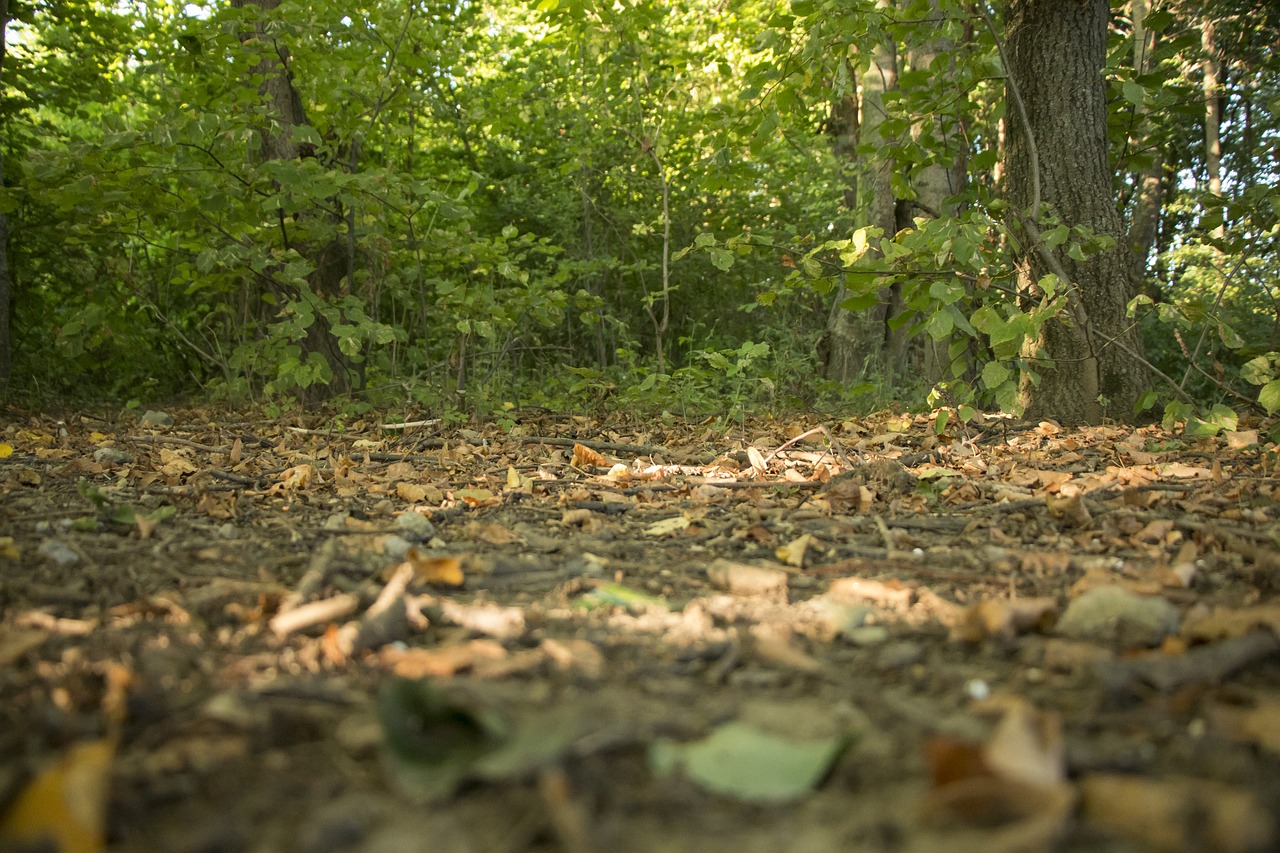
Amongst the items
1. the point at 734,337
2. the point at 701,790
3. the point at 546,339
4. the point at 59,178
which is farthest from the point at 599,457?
the point at 734,337

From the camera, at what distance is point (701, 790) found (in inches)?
38.4

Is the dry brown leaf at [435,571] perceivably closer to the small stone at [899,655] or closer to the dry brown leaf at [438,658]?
the dry brown leaf at [438,658]

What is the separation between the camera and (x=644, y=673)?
1.31 meters

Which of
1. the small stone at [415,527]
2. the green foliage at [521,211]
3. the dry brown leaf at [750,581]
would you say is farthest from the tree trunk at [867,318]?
the dry brown leaf at [750,581]

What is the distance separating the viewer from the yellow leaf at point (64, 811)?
85 centimetres

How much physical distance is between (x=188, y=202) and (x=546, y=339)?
16.7ft

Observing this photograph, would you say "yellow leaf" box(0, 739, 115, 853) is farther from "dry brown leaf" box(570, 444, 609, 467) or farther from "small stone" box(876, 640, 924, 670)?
"dry brown leaf" box(570, 444, 609, 467)

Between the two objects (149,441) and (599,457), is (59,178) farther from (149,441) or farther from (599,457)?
(599,457)

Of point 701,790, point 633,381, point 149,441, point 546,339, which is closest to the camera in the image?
point 701,790

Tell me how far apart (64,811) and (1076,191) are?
464 cm

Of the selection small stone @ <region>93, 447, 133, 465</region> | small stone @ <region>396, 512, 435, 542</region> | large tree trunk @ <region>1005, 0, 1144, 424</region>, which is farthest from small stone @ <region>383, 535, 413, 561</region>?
large tree trunk @ <region>1005, 0, 1144, 424</region>

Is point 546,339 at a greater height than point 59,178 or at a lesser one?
lesser

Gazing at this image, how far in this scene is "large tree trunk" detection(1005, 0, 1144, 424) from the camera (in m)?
4.21

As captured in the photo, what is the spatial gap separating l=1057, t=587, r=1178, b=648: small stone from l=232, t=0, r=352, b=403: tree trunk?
14.8 feet
